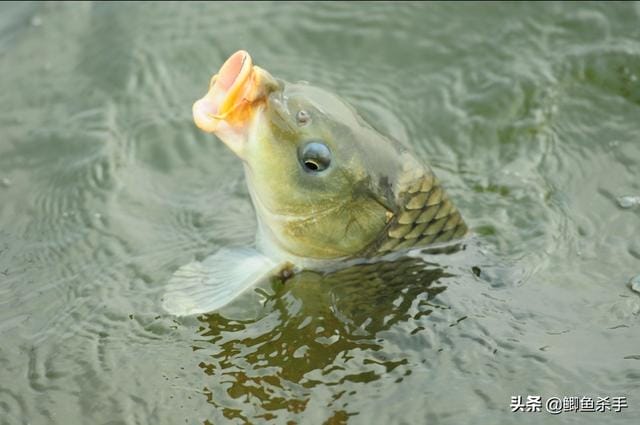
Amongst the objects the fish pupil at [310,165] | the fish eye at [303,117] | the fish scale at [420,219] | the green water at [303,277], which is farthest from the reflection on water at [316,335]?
the fish eye at [303,117]

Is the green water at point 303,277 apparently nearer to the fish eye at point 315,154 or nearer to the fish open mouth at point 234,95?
the fish eye at point 315,154

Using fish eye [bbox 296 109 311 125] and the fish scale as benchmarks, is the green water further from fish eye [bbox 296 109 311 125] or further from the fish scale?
fish eye [bbox 296 109 311 125]

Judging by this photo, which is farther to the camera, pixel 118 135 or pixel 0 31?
pixel 0 31

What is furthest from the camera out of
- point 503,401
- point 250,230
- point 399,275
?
point 250,230

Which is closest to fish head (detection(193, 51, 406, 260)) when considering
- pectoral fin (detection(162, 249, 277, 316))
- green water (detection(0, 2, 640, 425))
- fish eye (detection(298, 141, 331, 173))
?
fish eye (detection(298, 141, 331, 173))

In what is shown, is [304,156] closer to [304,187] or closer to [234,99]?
[304,187]

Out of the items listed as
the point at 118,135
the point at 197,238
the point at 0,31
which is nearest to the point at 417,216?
the point at 197,238

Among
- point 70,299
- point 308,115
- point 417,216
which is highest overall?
point 308,115

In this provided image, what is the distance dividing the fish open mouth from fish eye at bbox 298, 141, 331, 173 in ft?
0.97

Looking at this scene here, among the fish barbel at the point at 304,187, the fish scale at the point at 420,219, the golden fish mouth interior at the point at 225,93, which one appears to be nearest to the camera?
the golden fish mouth interior at the point at 225,93

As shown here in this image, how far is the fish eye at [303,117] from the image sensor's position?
418cm

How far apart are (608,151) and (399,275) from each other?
1823mm

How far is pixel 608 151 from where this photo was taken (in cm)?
567

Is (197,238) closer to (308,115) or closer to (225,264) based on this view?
(225,264)
